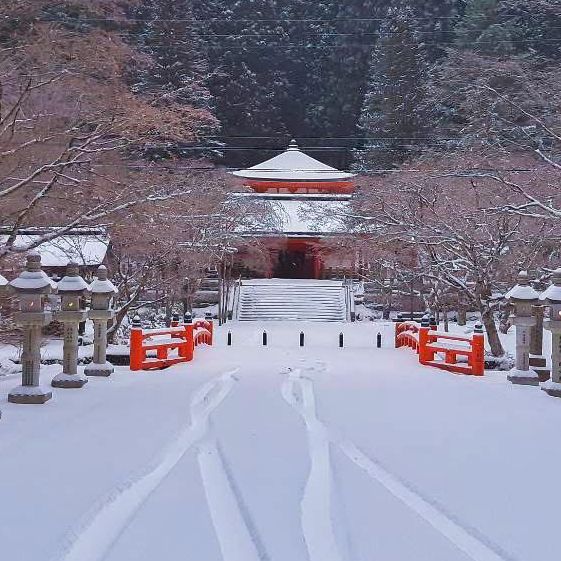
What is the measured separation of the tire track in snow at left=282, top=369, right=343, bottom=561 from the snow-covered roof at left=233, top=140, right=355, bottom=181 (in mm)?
32441

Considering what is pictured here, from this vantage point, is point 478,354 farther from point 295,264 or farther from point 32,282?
point 295,264

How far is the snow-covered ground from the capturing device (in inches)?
127

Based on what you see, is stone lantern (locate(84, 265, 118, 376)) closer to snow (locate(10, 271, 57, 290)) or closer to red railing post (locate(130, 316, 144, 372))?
red railing post (locate(130, 316, 144, 372))

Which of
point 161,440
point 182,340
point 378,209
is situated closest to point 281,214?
point 378,209

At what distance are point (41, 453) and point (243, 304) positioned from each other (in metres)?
24.2

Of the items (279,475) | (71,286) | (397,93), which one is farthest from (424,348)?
(397,93)

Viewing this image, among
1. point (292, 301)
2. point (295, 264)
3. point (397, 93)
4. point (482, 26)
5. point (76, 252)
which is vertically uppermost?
point (482, 26)

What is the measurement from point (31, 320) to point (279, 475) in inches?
131

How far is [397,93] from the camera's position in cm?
4134

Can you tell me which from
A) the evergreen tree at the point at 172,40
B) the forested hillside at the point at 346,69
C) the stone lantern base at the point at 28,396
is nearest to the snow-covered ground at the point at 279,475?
the stone lantern base at the point at 28,396

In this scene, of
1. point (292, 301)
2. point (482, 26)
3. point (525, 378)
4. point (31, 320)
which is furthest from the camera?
point (482, 26)

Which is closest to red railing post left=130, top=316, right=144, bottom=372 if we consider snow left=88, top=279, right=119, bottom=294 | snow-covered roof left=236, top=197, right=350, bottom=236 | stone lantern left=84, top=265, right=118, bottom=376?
stone lantern left=84, top=265, right=118, bottom=376

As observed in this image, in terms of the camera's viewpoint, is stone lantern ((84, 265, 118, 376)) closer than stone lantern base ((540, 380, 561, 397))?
No

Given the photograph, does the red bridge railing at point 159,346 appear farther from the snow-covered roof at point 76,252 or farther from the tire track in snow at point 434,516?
the tire track in snow at point 434,516
